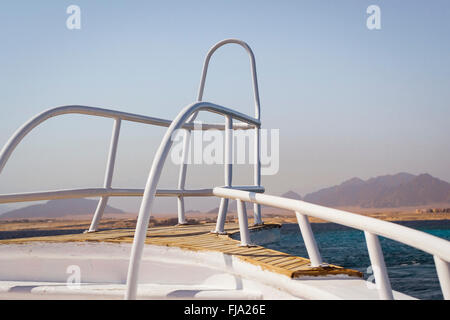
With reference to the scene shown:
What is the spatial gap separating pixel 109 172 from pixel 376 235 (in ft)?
12.9

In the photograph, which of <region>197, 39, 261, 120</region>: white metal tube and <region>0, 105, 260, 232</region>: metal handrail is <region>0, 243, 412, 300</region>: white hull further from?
<region>197, 39, 261, 120</region>: white metal tube

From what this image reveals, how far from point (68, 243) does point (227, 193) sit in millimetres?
1984

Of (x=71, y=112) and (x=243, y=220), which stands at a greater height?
(x=71, y=112)

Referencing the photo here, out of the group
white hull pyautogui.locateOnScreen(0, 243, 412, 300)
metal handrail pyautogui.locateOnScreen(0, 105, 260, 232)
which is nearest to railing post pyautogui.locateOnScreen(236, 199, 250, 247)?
white hull pyautogui.locateOnScreen(0, 243, 412, 300)

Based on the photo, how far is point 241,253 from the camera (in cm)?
364

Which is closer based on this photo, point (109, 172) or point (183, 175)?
point (109, 172)

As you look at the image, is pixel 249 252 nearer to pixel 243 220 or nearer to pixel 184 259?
pixel 243 220

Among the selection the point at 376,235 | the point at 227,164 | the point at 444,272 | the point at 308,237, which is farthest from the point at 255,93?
the point at 444,272

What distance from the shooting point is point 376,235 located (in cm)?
210

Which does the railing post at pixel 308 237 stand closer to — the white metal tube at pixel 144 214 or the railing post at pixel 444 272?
the white metal tube at pixel 144 214

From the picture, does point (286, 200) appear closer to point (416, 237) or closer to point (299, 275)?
point (299, 275)

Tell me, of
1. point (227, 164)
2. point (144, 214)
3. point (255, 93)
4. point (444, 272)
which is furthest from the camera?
point (255, 93)
